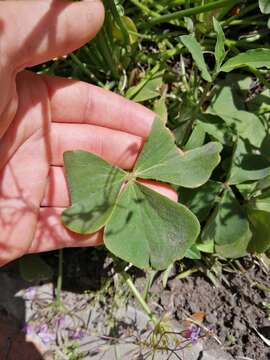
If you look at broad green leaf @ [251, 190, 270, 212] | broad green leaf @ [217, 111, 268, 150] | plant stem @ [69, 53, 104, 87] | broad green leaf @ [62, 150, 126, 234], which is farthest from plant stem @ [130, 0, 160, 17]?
broad green leaf @ [251, 190, 270, 212]

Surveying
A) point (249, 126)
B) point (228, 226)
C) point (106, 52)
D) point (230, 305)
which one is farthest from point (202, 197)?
point (106, 52)

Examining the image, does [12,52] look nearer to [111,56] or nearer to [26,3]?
[26,3]

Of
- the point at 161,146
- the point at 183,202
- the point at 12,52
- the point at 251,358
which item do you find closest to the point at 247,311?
the point at 251,358

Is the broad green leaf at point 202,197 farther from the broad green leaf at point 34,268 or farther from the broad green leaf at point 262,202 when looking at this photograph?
the broad green leaf at point 34,268

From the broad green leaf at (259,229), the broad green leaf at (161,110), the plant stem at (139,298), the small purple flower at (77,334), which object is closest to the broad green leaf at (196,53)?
the broad green leaf at (161,110)

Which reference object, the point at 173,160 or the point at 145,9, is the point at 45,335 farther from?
the point at 145,9

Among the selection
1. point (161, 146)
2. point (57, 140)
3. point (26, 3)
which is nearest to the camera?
point (26, 3)
